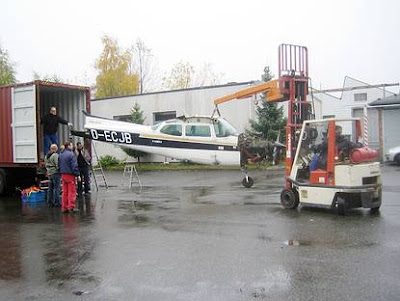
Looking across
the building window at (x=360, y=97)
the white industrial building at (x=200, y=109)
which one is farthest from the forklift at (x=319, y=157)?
the building window at (x=360, y=97)

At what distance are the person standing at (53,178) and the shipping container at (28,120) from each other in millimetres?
1155

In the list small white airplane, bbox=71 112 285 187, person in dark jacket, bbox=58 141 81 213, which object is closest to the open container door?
small white airplane, bbox=71 112 285 187

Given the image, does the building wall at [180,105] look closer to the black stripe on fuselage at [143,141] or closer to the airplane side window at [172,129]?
the airplane side window at [172,129]

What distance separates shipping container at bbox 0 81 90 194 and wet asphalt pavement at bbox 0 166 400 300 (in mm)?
2124

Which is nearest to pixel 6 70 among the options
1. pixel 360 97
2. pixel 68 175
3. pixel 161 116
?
pixel 161 116

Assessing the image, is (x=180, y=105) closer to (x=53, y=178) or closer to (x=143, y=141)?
(x=143, y=141)

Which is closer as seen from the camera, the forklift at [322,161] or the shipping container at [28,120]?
the forklift at [322,161]

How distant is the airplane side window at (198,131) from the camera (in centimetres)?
1733

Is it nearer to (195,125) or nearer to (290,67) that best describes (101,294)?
(290,67)

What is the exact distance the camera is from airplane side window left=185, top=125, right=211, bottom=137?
1733 centimetres

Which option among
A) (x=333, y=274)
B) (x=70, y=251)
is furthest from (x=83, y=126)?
(x=333, y=274)

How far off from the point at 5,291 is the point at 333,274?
13.3 ft

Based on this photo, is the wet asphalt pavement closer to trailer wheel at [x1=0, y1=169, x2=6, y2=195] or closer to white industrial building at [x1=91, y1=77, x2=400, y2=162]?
trailer wheel at [x1=0, y1=169, x2=6, y2=195]

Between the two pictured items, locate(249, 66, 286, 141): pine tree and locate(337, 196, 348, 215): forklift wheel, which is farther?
locate(249, 66, 286, 141): pine tree
